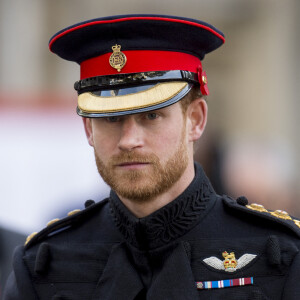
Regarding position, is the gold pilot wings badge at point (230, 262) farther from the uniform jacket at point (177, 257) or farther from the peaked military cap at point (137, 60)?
the peaked military cap at point (137, 60)

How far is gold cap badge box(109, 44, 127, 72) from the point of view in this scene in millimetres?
3445

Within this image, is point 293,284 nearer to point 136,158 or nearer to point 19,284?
point 136,158

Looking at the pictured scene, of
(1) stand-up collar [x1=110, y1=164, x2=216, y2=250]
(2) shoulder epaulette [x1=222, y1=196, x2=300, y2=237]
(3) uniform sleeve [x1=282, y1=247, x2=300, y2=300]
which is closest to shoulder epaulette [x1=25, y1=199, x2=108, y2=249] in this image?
(1) stand-up collar [x1=110, y1=164, x2=216, y2=250]

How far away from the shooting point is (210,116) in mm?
16109

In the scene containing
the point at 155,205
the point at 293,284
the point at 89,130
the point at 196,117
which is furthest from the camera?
the point at 89,130

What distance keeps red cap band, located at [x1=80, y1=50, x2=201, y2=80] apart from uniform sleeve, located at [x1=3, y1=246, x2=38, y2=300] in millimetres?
1055

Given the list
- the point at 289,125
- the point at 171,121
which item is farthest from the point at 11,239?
the point at 289,125

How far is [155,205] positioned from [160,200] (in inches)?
1.4

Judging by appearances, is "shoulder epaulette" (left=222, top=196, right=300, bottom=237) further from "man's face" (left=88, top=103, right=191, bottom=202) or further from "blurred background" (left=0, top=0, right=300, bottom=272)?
"blurred background" (left=0, top=0, right=300, bottom=272)

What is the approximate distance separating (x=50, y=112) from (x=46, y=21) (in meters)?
5.91

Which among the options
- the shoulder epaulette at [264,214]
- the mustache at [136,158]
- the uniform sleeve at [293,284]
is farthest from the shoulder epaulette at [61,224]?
the uniform sleeve at [293,284]

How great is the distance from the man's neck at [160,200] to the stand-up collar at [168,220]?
29mm

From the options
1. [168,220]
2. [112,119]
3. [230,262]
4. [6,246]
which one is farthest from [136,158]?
[6,246]

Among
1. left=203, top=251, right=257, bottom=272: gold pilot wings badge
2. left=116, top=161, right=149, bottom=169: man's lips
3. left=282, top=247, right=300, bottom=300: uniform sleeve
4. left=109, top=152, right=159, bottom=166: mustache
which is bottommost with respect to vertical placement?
left=282, top=247, right=300, bottom=300: uniform sleeve
